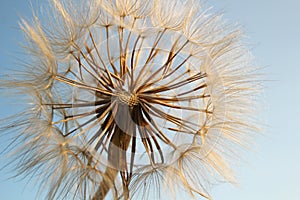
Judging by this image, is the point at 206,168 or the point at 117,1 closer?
the point at 206,168

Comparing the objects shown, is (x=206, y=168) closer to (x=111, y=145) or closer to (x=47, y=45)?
(x=111, y=145)

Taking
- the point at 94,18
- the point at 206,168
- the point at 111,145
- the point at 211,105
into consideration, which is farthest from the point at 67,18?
the point at 206,168

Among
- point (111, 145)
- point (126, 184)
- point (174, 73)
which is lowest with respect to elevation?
point (126, 184)

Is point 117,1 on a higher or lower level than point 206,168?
higher
